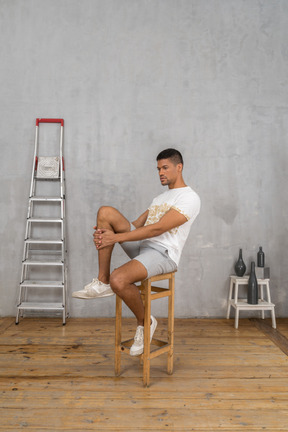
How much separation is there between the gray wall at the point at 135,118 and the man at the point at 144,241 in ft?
3.72

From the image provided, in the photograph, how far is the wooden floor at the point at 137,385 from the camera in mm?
1683

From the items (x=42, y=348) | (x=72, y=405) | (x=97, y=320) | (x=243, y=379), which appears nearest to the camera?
(x=72, y=405)

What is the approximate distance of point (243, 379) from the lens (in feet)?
7.02

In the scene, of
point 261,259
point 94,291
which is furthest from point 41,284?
point 261,259

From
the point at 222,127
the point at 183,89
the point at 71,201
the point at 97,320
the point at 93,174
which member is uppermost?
the point at 183,89

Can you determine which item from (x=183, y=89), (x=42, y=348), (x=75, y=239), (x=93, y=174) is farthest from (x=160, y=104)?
(x=42, y=348)

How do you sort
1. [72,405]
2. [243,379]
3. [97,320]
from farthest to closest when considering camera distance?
[97,320], [243,379], [72,405]

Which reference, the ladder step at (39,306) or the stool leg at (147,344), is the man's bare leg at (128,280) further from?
the ladder step at (39,306)

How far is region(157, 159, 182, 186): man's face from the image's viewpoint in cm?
236

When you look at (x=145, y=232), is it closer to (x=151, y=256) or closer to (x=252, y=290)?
(x=151, y=256)

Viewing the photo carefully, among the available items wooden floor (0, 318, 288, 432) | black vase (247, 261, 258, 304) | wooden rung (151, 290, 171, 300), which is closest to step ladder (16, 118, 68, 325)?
wooden floor (0, 318, 288, 432)

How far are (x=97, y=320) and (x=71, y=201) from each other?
1.19 m

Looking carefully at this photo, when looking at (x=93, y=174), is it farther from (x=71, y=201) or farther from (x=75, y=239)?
(x=75, y=239)

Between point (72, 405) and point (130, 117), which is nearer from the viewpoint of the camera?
point (72, 405)
